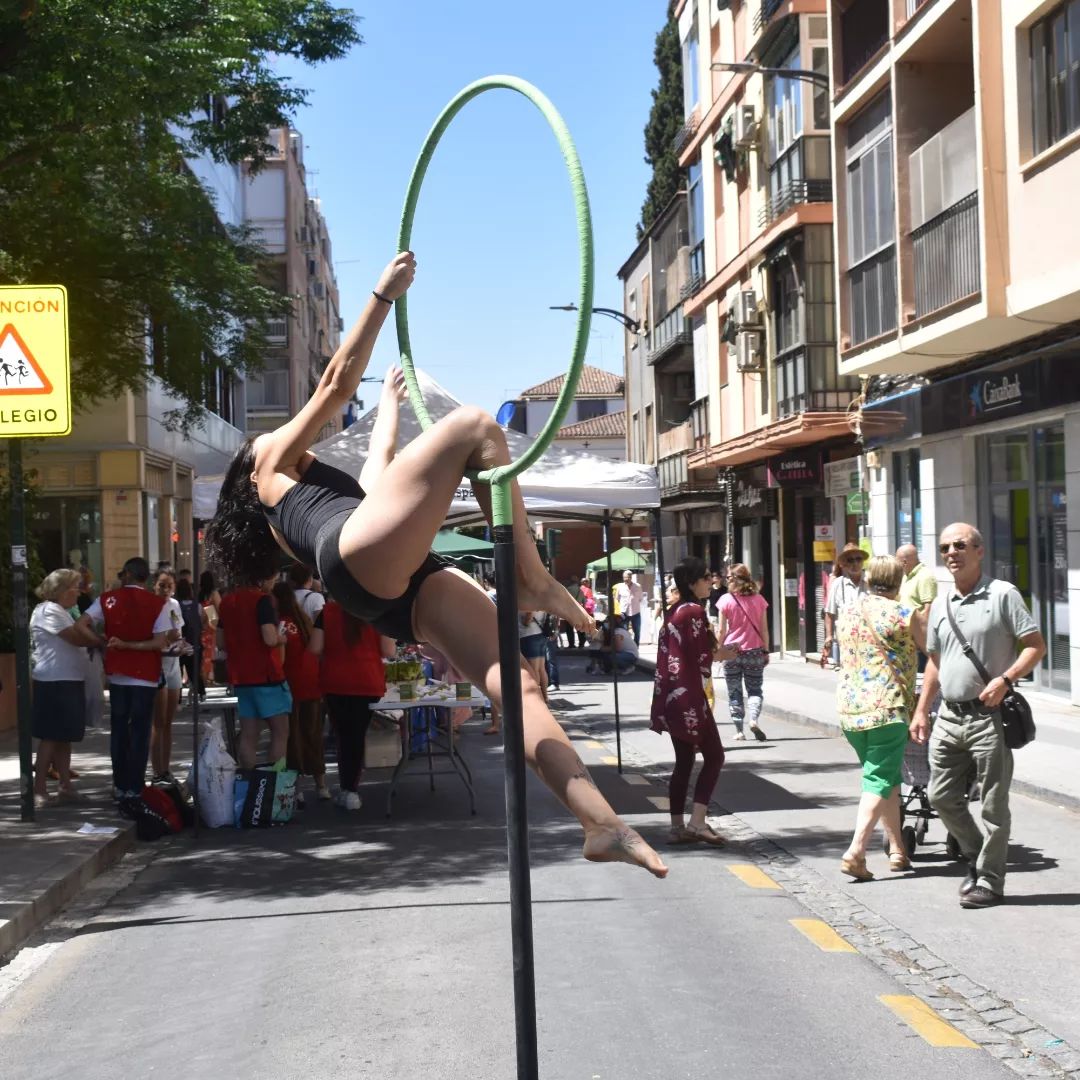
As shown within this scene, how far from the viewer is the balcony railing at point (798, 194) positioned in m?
27.8

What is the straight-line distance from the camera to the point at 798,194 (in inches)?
1111

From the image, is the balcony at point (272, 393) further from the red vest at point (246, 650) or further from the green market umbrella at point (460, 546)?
the red vest at point (246, 650)

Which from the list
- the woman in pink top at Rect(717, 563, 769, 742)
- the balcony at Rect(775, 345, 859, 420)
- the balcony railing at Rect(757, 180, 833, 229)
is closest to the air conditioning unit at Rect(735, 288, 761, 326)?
the balcony railing at Rect(757, 180, 833, 229)

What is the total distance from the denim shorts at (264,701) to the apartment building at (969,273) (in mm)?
9265

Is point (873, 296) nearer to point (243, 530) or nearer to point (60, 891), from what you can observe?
point (60, 891)

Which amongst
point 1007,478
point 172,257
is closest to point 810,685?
point 1007,478

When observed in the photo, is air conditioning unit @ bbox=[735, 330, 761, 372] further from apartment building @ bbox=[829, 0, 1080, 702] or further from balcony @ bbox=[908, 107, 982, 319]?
balcony @ bbox=[908, 107, 982, 319]

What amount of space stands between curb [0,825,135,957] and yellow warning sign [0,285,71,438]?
280cm

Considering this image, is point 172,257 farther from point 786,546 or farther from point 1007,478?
point 786,546

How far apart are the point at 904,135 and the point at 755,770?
11.1 meters

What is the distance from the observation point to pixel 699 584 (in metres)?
10.9

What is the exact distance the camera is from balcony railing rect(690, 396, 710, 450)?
128 feet

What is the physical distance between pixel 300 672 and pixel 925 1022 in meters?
7.85

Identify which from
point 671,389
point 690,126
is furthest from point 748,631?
point 671,389
